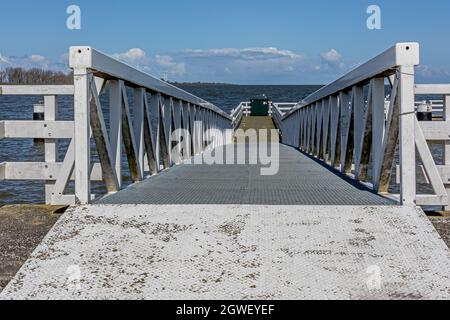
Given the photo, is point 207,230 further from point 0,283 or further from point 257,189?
point 257,189

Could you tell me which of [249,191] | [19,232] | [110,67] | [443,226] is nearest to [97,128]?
[110,67]

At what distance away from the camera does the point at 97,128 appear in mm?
3891

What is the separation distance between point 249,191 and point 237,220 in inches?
44.5

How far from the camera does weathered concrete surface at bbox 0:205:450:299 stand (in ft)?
8.17

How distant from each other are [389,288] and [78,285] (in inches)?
54.1

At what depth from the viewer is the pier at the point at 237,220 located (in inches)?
99.9

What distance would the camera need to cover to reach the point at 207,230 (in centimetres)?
308

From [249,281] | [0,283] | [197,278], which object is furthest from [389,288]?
[0,283]

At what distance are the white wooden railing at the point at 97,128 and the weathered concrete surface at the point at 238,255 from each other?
62 cm

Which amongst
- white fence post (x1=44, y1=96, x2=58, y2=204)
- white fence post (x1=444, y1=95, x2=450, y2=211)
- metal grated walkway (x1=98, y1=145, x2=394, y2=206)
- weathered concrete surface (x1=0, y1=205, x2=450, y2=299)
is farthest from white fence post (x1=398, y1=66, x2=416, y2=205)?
white fence post (x1=44, y1=96, x2=58, y2=204)

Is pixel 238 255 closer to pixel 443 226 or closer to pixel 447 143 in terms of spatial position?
pixel 443 226

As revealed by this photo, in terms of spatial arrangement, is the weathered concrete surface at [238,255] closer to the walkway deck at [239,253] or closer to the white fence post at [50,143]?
the walkway deck at [239,253]

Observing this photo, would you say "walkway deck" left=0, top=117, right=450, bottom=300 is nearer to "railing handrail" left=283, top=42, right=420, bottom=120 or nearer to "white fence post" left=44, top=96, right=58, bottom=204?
"railing handrail" left=283, top=42, right=420, bottom=120

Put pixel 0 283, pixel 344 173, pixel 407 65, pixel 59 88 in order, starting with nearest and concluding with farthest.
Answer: pixel 0 283
pixel 407 65
pixel 59 88
pixel 344 173
